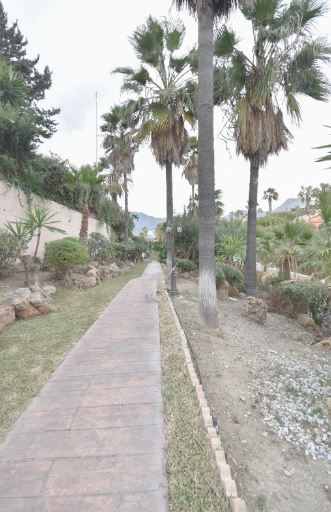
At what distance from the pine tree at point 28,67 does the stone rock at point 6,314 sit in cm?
1668

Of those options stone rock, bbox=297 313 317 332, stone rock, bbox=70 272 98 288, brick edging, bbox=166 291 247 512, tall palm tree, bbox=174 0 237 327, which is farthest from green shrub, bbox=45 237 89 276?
stone rock, bbox=297 313 317 332

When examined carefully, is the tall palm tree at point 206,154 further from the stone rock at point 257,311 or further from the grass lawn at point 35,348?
the grass lawn at point 35,348

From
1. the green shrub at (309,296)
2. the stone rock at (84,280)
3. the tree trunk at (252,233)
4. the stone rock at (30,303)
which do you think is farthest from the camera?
the stone rock at (84,280)

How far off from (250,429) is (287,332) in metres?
5.19

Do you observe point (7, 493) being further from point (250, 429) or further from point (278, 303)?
point (278, 303)

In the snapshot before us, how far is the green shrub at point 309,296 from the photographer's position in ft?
28.8

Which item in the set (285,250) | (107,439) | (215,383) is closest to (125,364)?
(215,383)

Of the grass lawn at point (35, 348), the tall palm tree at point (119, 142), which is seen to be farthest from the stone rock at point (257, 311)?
the tall palm tree at point (119, 142)

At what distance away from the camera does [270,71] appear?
24.6ft

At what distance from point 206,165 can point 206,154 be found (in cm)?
22

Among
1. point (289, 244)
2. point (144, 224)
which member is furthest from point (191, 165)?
point (144, 224)

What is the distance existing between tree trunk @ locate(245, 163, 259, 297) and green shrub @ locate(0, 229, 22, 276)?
24.4 feet

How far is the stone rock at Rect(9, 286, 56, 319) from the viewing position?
6.79 m

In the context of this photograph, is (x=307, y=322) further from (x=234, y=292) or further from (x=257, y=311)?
(x=234, y=292)
